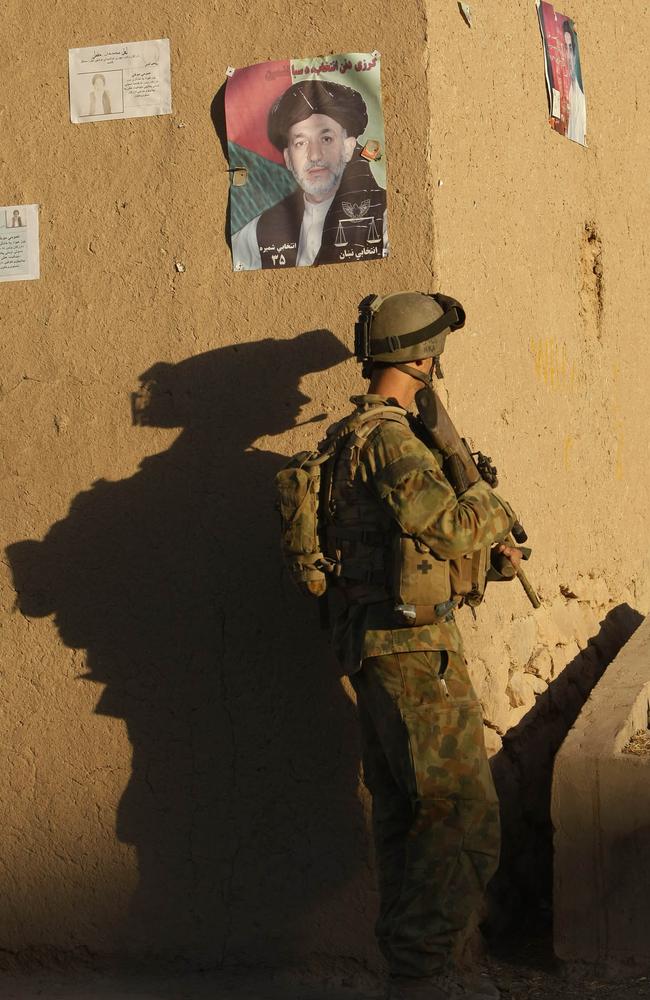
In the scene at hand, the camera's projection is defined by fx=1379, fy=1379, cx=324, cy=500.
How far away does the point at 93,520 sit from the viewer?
4004 millimetres

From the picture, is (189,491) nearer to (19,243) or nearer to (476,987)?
(19,243)

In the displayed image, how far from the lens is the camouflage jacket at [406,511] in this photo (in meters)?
3.16

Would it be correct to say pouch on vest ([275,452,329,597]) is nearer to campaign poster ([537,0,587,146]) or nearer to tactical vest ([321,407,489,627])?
tactical vest ([321,407,489,627])

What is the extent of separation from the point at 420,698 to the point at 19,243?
184 cm

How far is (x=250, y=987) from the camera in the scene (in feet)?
12.3

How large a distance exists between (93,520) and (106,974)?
1289mm

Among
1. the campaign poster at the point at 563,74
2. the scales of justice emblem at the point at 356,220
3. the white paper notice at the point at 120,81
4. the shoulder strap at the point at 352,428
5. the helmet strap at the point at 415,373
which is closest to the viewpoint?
the shoulder strap at the point at 352,428

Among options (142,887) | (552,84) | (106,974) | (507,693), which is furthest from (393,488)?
(552,84)

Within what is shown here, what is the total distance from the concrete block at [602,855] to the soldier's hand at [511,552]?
556 millimetres

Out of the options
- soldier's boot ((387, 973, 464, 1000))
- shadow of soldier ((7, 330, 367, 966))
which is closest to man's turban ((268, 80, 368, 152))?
shadow of soldier ((7, 330, 367, 966))

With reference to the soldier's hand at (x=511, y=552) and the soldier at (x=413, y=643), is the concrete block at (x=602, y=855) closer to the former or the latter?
the soldier at (x=413, y=643)

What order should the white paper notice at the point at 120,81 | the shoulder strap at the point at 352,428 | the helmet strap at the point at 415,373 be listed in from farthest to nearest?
the white paper notice at the point at 120,81 → the helmet strap at the point at 415,373 → the shoulder strap at the point at 352,428

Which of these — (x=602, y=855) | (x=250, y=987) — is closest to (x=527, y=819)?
(x=602, y=855)

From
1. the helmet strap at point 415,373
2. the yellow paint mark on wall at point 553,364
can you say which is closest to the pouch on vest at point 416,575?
the helmet strap at point 415,373
